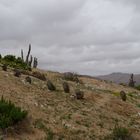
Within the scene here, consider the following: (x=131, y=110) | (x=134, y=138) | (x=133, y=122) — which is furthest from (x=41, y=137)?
(x=131, y=110)

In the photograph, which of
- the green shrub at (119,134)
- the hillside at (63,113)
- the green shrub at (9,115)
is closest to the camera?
the green shrub at (9,115)

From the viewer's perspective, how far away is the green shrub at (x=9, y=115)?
49.6 ft

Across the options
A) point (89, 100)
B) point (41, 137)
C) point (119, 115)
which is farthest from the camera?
point (89, 100)

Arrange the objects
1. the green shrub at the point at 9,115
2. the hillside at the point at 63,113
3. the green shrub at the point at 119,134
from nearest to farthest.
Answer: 1. the green shrub at the point at 9,115
2. the hillside at the point at 63,113
3. the green shrub at the point at 119,134

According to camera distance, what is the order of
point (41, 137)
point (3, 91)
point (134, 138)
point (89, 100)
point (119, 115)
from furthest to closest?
point (89, 100), point (119, 115), point (3, 91), point (134, 138), point (41, 137)

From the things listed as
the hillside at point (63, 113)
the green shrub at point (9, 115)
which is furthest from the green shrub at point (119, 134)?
the green shrub at point (9, 115)

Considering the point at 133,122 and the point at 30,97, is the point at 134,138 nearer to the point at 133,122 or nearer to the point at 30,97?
the point at 133,122

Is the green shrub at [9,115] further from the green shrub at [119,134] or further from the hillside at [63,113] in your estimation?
the green shrub at [119,134]

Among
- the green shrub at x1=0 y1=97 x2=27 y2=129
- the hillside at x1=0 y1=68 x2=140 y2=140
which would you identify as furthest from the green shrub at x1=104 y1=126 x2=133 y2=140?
the green shrub at x1=0 y1=97 x2=27 y2=129

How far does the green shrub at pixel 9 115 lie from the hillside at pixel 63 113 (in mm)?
281

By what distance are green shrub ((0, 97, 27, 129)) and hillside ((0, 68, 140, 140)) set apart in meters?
0.28

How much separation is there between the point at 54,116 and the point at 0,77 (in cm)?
541

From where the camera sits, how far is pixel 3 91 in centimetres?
1902

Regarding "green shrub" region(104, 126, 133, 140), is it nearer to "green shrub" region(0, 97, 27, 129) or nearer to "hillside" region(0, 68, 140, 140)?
"hillside" region(0, 68, 140, 140)
